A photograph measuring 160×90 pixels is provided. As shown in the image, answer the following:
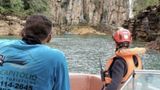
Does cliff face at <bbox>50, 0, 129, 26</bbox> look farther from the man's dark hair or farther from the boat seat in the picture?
the man's dark hair

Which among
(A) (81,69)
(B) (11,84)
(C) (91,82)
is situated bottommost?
(A) (81,69)

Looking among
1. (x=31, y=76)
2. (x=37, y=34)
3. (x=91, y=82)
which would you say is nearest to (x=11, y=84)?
(x=31, y=76)

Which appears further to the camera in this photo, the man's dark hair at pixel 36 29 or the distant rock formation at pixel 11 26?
the distant rock formation at pixel 11 26

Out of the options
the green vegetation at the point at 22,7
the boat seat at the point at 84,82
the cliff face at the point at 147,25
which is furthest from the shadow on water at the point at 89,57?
the green vegetation at the point at 22,7

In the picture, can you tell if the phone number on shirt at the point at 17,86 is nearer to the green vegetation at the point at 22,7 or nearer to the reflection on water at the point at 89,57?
the reflection on water at the point at 89,57

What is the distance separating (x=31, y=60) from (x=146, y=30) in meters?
47.1

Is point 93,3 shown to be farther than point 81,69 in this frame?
Yes

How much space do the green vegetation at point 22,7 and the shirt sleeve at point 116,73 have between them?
53642mm

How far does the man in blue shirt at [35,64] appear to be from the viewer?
273 cm

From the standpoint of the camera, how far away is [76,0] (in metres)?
93.4

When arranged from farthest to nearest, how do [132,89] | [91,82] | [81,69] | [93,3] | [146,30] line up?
[93,3], [146,30], [81,69], [91,82], [132,89]

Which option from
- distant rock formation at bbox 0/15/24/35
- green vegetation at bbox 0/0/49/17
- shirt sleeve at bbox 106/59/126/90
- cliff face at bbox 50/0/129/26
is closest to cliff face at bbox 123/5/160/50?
distant rock formation at bbox 0/15/24/35

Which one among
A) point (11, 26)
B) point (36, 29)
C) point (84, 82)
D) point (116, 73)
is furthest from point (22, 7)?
point (36, 29)

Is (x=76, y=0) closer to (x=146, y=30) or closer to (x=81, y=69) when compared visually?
(x=146, y=30)
